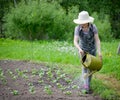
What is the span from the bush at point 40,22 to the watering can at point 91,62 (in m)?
13.1

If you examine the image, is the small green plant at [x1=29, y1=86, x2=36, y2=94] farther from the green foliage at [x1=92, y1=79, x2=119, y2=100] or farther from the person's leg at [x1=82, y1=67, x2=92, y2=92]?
the green foliage at [x1=92, y1=79, x2=119, y2=100]

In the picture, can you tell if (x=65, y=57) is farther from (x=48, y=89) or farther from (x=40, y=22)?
(x=40, y=22)

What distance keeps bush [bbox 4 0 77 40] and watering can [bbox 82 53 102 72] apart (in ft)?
42.9

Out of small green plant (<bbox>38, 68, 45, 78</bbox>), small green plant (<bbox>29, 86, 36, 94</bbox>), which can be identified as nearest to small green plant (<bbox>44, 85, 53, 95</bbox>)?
small green plant (<bbox>29, 86, 36, 94</bbox>)

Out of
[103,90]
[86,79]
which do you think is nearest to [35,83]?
[86,79]

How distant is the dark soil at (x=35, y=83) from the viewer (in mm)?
8492

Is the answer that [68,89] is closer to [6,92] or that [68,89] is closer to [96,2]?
[6,92]

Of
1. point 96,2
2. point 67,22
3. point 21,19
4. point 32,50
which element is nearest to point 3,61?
point 32,50

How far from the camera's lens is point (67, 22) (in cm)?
2364

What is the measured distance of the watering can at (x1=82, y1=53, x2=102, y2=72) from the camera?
8573mm

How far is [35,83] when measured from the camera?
9.73 metres

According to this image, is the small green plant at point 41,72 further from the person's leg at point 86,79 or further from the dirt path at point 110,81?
the person's leg at point 86,79

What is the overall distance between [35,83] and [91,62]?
1.82 m

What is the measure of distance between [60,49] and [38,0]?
832 centimetres
